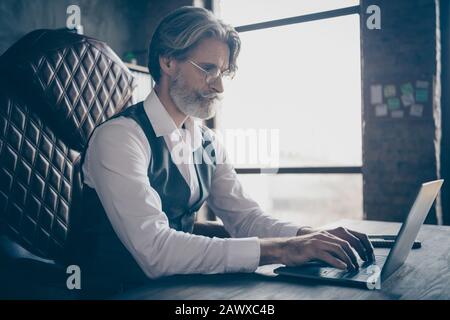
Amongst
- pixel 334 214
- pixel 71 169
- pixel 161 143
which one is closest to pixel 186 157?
pixel 161 143

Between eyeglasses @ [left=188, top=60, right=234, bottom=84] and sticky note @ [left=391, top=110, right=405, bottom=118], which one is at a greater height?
eyeglasses @ [left=188, top=60, right=234, bottom=84]

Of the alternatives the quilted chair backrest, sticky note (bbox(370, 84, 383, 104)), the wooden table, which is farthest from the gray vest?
sticky note (bbox(370, 84, 383, 104))

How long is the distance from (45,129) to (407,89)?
8.19 feet

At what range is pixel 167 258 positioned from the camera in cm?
95

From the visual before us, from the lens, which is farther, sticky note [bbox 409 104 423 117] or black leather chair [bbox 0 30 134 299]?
sticky note [bbox 409 104 423 117]

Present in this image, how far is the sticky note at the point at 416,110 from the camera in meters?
3.04

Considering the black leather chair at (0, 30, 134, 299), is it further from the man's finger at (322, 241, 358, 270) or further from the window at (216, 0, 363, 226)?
the window at (216, 0, 363, 226)

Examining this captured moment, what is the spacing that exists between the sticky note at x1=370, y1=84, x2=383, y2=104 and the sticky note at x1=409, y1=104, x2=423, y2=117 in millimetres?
221

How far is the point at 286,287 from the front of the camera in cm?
84

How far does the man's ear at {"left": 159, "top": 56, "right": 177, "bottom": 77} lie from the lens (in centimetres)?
145

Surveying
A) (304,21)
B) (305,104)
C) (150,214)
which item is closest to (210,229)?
(150,214)

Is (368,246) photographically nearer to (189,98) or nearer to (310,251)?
(310,251)

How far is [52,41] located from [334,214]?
110 inches

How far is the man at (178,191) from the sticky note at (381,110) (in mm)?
1947
